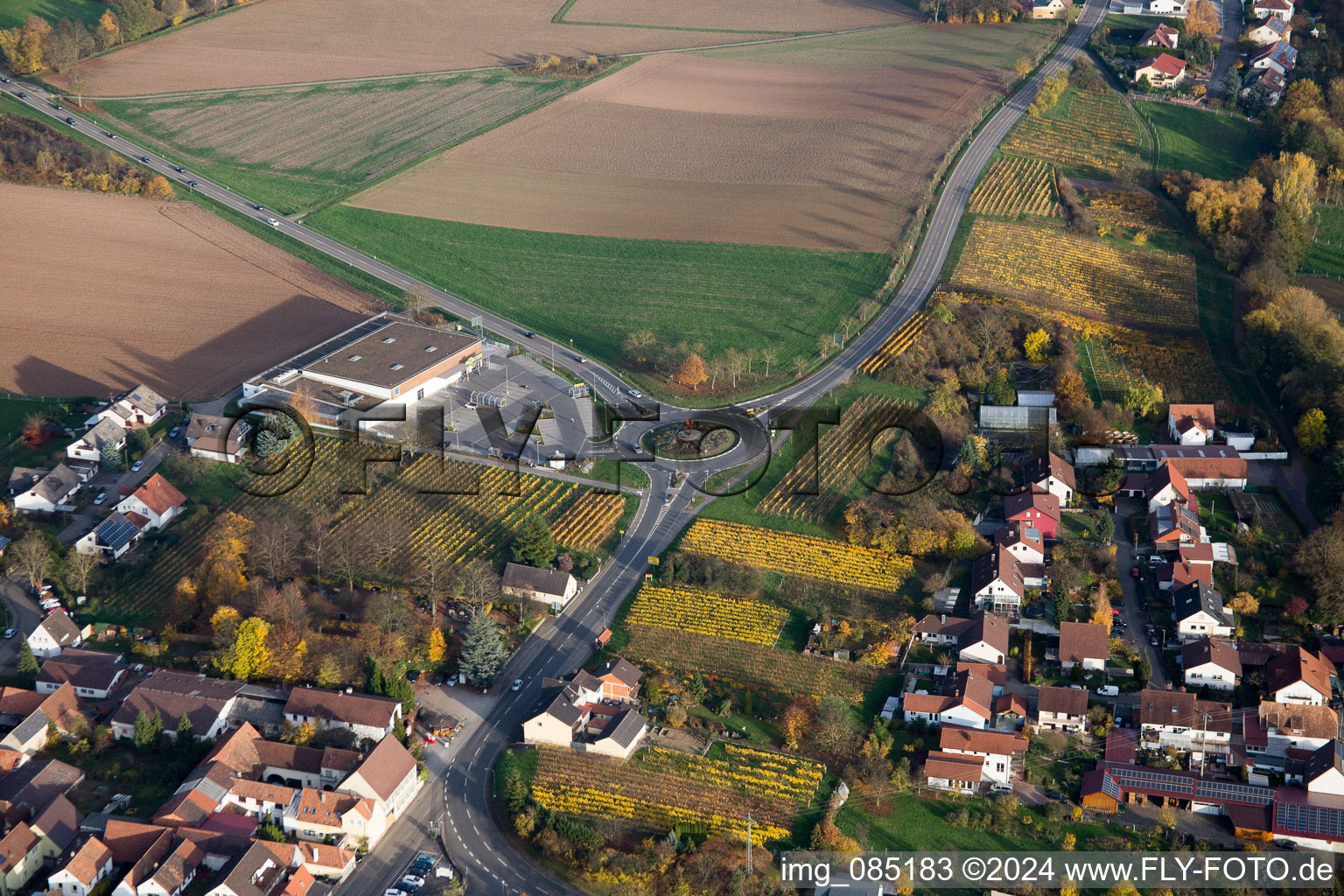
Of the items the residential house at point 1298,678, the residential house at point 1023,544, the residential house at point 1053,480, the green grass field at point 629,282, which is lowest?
the residential house at point 1298,678

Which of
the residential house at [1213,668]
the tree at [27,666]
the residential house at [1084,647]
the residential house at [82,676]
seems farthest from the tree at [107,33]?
the residential house at [1213,668]

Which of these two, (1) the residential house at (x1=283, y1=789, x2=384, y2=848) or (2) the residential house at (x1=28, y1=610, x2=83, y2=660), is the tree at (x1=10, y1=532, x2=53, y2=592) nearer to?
(2) the residential house at (x1=28, y1=610, x2=83, y2=660)

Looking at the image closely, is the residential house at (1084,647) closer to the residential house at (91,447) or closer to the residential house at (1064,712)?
the residential house at (1064,712)

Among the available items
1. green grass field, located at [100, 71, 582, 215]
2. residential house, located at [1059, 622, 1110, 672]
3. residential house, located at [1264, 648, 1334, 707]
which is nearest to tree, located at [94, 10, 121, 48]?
green grass field, located at [100, 71, 582, 215]

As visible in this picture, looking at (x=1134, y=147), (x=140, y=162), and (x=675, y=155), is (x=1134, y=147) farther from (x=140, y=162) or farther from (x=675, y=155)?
(x=140, y=162)

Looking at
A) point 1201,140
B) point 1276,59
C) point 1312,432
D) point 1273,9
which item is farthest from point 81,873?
point 1273,9

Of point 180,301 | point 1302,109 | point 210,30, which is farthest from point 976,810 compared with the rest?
point 210,30
